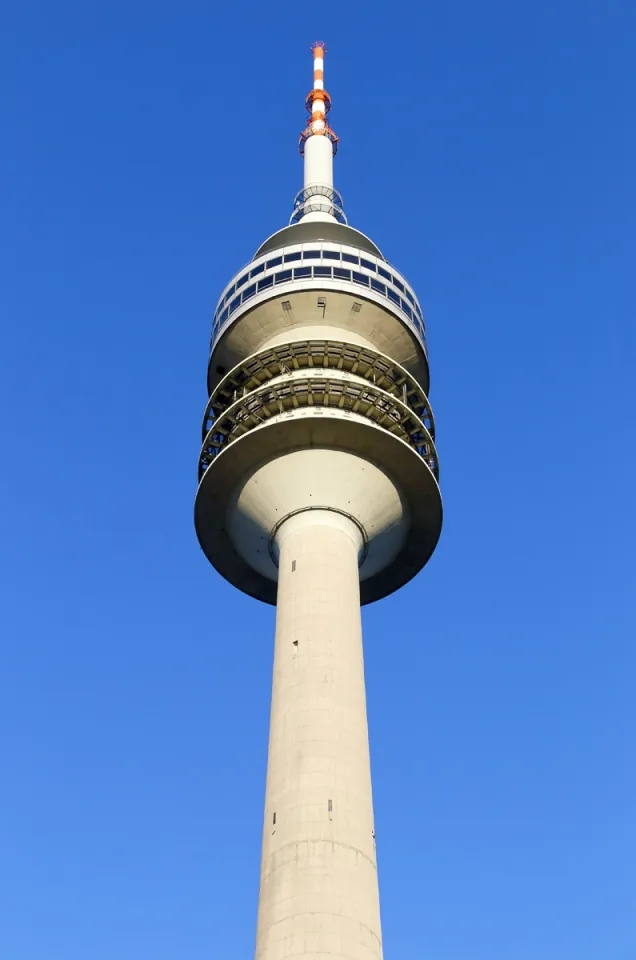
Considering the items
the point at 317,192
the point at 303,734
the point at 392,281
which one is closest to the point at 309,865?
the point at 303,734

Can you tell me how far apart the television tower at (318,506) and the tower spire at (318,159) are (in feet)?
9.01

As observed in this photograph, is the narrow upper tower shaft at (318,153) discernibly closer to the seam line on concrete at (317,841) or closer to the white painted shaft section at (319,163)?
the white painted shaft section at (319,163)

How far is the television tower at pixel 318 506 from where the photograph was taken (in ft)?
113

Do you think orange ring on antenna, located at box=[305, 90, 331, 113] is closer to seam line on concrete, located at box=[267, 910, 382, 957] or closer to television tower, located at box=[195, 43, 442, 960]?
television tower, located at box=[195, 43, 442, 960]

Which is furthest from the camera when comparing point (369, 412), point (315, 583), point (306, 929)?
point (369, 412)

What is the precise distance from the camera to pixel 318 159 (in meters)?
63.8

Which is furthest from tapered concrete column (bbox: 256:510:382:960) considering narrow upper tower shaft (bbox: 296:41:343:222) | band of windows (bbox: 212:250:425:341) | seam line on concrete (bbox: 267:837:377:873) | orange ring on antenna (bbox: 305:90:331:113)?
orange ring on antenna (bbox: 305:90:331:113)

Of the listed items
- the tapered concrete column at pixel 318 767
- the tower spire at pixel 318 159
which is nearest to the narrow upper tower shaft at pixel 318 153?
the tower spire at pixel 318 159

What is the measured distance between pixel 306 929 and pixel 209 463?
19645mm

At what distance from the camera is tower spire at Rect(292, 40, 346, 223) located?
59.7 meters

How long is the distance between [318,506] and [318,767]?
10836 millimetres

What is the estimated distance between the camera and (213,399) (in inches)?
1891

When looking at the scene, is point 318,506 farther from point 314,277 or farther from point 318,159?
point 318,159

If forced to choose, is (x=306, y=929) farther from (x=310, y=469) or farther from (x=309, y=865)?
(x=310, y=469)
